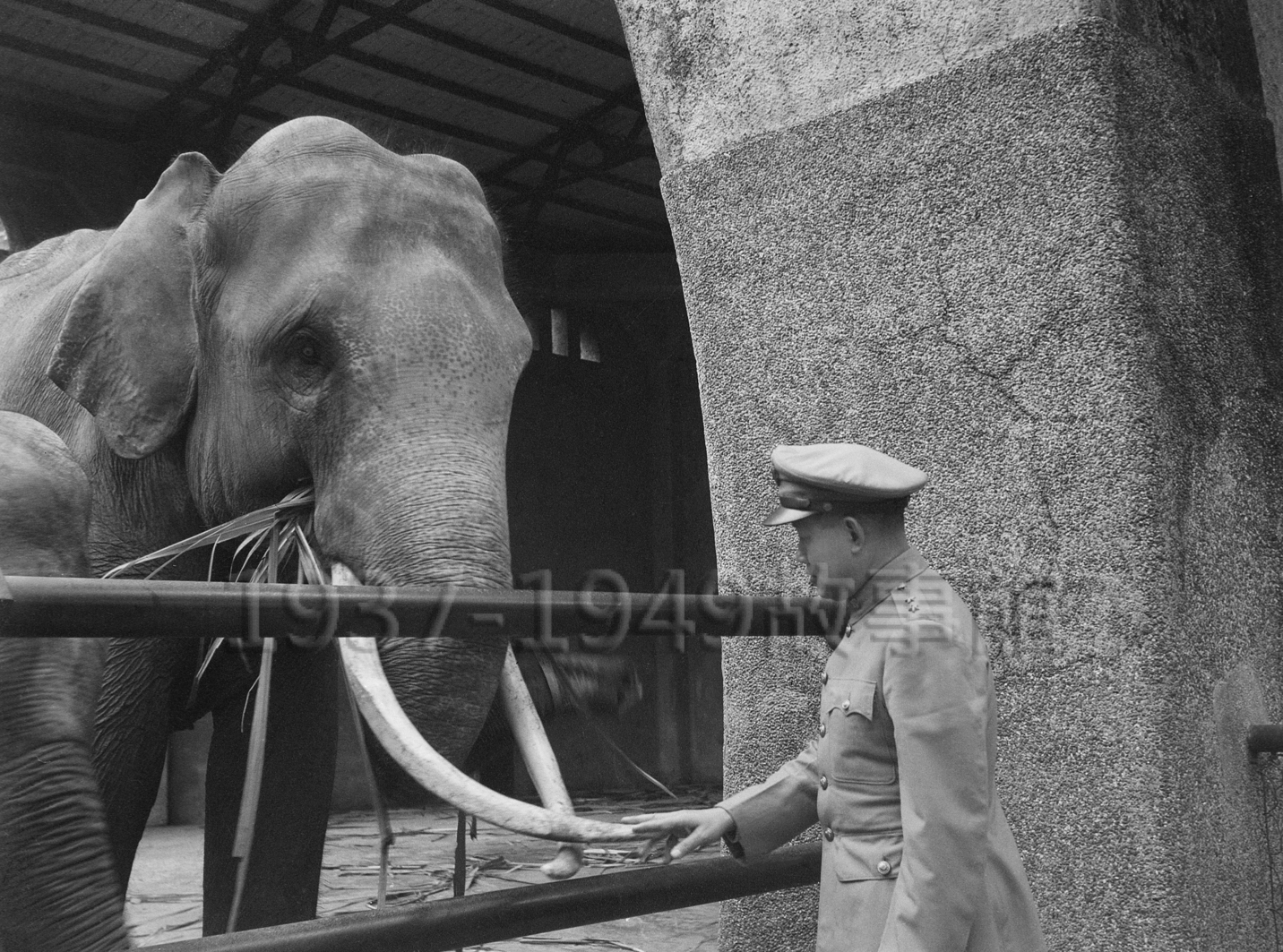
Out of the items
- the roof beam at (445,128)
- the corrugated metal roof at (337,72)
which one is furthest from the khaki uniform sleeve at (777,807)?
the roof beam at (445,128)

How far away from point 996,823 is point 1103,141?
118 centimetres

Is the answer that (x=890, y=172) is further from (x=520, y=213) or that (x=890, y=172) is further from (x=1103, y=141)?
(x=520, y=213)

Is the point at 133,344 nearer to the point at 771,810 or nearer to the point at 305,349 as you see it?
the point at 305,349

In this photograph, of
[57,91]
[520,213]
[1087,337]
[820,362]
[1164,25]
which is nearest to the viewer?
[1087,337]

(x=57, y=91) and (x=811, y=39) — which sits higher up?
(x=57, y=91)

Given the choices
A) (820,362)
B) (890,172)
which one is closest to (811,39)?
(890,172)

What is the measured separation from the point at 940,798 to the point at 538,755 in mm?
855

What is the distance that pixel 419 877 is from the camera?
21.0 feet

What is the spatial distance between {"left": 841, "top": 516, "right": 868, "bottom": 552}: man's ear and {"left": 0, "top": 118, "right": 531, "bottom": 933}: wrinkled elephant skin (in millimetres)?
882

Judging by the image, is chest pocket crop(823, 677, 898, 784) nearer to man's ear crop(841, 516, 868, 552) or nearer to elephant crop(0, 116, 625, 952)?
man's ear crop(841, 516, 868, 552)

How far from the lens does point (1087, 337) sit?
2225 mm

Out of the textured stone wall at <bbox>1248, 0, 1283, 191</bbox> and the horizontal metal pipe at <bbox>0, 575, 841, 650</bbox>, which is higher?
the textured stone wall at <bbox>1248, 0, 1283, 191</bbox>

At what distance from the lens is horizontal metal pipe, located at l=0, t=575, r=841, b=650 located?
1211 millimetres

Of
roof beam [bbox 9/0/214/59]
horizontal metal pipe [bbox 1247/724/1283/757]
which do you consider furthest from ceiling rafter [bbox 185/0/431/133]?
horizontal metal pipe [bbox 1247/724/1283/757]
